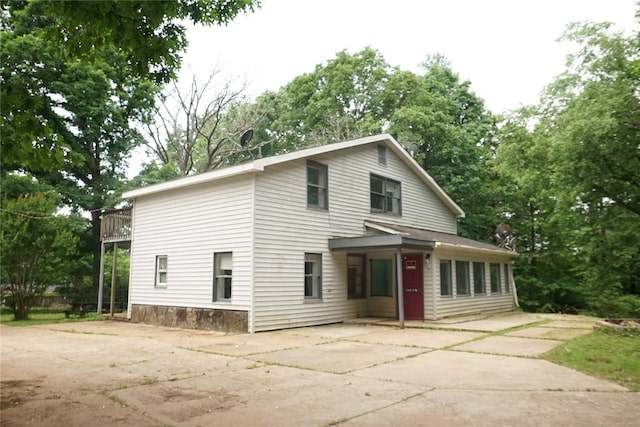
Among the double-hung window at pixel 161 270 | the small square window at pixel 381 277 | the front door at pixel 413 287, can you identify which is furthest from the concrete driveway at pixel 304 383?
the small square window at pixel 381 277

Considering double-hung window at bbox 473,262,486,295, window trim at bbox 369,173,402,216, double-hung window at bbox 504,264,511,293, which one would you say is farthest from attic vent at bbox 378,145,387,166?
double-hung window at bbox 504,264,511,293

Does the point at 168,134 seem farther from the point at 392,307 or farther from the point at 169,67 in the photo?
the point at 169,67

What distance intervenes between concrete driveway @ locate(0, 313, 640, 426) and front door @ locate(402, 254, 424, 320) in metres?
3.73

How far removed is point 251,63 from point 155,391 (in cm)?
2578

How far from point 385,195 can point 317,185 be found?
3759 millimetres

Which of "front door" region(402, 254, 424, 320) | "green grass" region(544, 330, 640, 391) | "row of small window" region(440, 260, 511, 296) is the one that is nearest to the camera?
"green grass" region(544, 330, 640, 391)

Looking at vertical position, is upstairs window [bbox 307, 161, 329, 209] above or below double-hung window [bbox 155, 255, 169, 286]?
above

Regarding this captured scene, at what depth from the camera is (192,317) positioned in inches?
539

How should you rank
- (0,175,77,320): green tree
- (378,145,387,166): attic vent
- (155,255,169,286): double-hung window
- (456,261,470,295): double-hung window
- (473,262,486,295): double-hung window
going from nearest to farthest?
1. (155,255,169,286): double-hung window
2. (456,261,470,295): double-hung window
3. (0,175,77,320): green tree
4. (378,145,387,166): attic vent
5. (473,262,486,295): double-hung window

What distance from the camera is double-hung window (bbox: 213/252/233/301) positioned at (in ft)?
43.1

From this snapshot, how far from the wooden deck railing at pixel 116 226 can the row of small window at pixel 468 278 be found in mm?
11318

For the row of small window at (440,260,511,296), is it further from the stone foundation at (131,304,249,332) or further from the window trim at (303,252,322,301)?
the stone foundation at (131,304,249,332)

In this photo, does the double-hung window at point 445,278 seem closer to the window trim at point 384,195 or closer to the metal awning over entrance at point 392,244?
the metal awning over entrance at point 392,244

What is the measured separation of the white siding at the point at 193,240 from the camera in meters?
12.7
